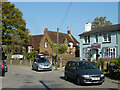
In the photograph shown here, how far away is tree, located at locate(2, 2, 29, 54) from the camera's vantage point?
152 ft

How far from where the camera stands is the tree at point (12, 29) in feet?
152

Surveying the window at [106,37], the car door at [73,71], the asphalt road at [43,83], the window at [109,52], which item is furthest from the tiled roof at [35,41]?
the car door at [73,71]

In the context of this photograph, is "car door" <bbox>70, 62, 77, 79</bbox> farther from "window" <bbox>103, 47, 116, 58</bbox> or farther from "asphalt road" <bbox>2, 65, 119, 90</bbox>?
"window" <bbox>103, 47, 116, 58</bbox>

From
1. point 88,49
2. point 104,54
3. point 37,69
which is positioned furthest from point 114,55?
point 37,69

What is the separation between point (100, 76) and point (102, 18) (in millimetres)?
47269

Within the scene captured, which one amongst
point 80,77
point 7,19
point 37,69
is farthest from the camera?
point 7,19

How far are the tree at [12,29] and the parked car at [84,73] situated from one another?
1347 inches

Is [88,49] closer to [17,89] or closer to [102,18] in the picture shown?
[102,18]

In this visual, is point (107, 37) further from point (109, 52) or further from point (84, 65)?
point (84, 65)

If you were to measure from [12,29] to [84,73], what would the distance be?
121 feet

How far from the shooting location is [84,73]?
12.4 metres

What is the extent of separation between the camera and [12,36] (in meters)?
46.7

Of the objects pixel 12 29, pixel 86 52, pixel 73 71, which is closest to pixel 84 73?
pixel 73 71

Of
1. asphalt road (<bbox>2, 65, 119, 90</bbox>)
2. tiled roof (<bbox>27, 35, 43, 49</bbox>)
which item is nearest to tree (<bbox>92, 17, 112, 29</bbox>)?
tiled roof (<bbox>27, 35, 43, 49</bbox>)
